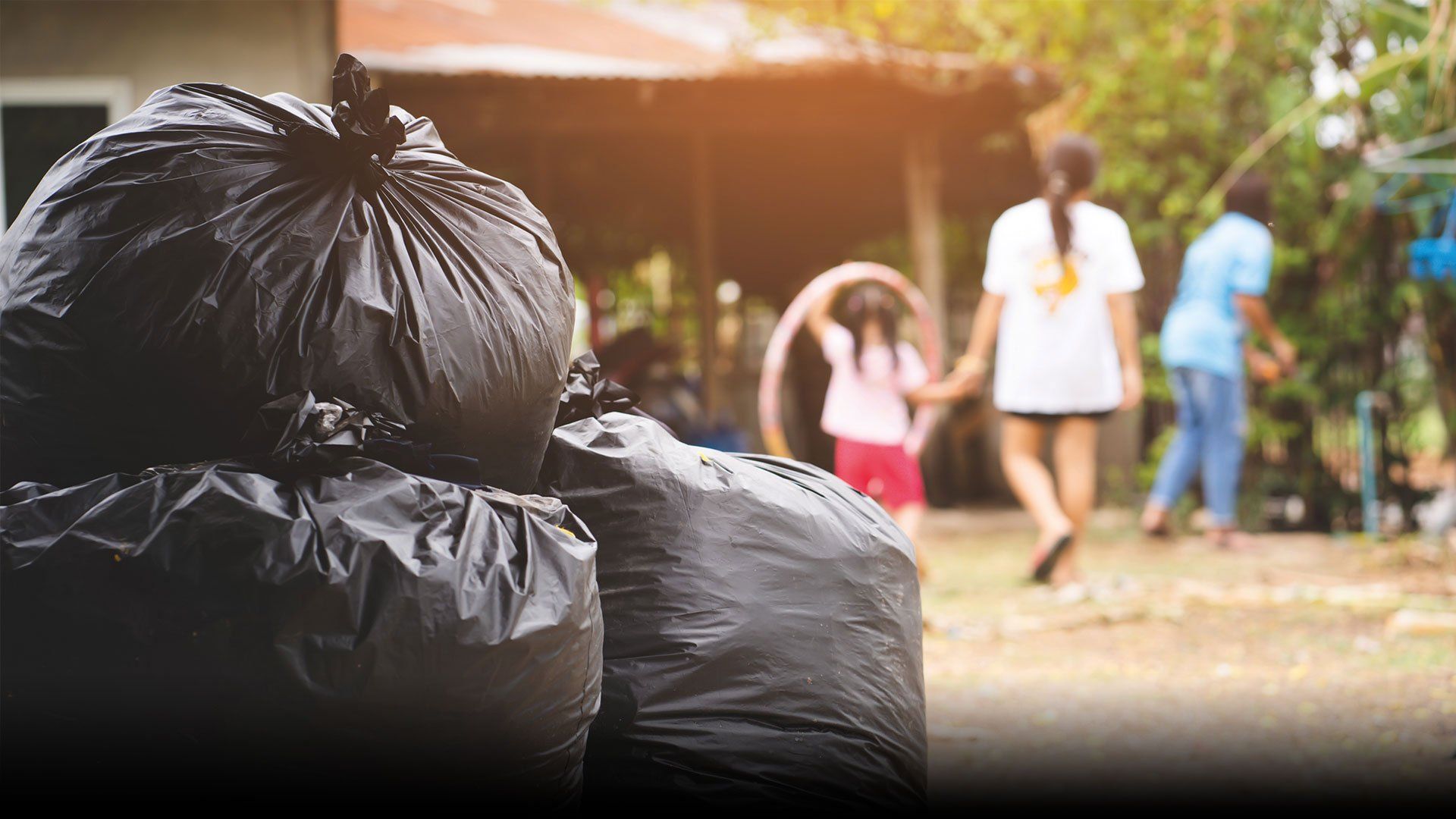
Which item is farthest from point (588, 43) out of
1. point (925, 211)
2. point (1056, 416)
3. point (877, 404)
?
point (1056, 416)

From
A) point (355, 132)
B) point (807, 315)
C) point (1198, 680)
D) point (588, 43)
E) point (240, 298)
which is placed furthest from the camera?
point (588, 43)

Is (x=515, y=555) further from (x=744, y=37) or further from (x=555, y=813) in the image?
(x=744, y=37)

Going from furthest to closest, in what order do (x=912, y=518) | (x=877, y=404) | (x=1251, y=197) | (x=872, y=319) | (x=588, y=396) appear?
(x=1251, y=197) < (x=872, y=319) < (x=877, y=404) < (x=912, y=518) < (x=588, y=396)

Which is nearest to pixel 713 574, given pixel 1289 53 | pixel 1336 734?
pixel 1336 734

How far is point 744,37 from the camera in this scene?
33.3 feet

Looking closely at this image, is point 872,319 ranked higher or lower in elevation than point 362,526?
higher

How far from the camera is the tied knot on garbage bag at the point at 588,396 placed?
226 cm

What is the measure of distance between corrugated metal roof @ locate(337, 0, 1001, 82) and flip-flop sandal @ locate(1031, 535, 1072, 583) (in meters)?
4.00

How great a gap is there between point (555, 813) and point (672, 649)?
15.6 inches

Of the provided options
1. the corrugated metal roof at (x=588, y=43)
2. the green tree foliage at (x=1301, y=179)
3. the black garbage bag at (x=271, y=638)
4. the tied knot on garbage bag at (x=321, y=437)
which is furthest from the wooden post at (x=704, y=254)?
the black garbage bag at (x=271, y=638)

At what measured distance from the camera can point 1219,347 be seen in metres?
6.83

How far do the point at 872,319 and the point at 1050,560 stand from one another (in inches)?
57.1

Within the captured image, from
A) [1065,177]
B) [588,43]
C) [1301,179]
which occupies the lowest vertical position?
[1065,177]

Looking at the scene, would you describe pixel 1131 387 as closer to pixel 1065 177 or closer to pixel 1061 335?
pixel 1061 335
